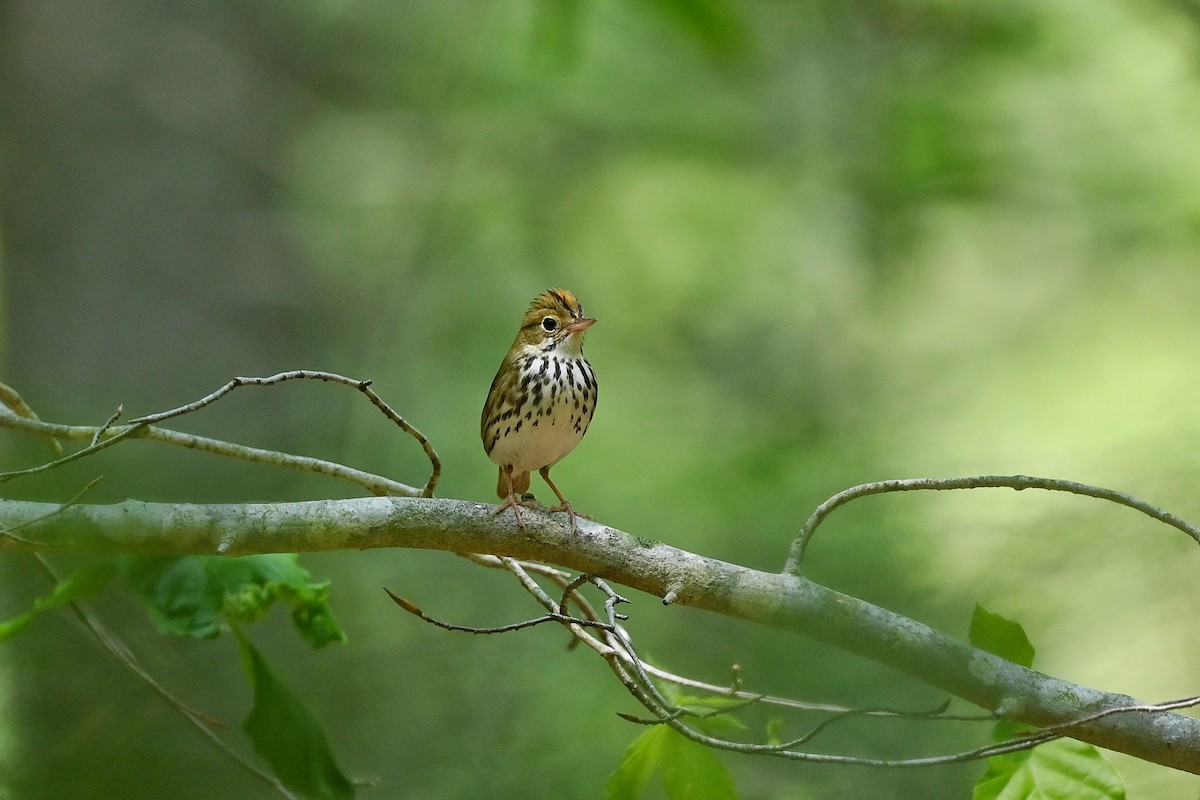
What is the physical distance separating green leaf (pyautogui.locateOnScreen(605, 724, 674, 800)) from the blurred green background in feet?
3.45

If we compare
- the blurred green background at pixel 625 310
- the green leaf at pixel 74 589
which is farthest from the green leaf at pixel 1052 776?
the green leaf at pixel 74 589

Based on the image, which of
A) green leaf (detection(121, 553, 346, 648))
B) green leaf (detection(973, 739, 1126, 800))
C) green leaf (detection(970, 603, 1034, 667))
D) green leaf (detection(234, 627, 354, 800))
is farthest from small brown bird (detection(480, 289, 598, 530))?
green leaf (detection(973, 739, 1126, 800))

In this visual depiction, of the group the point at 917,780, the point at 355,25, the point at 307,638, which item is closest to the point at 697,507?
the point at 917,780

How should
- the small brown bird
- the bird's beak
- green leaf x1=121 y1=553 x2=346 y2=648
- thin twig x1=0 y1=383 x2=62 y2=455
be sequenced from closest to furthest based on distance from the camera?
green leaf x1=121 y1=553 x2=346 y2=648 < thin twig x1=0 y1=383 x2=62 y2=455 < the small brown bird < the bird's beak

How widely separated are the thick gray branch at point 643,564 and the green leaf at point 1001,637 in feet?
0.13

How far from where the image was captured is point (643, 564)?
97.3 inches

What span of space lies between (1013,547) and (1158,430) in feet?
2.31

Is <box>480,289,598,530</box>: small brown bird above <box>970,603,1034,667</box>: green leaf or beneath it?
above

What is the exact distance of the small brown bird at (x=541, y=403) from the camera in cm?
362

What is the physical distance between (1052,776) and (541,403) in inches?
73.6

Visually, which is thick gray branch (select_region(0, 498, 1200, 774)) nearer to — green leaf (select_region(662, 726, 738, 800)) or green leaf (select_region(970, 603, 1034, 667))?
green leaf (select_region(970, 603, 1034, 667))

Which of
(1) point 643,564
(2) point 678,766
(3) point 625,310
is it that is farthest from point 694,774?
(3) point 625,310

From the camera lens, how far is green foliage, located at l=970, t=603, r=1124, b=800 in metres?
2.29

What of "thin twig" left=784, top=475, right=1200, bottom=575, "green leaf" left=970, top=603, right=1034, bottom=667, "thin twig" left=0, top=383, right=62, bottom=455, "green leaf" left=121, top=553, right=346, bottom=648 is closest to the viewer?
"thin twig" left=784, top=475, right=1200, bottom=575
